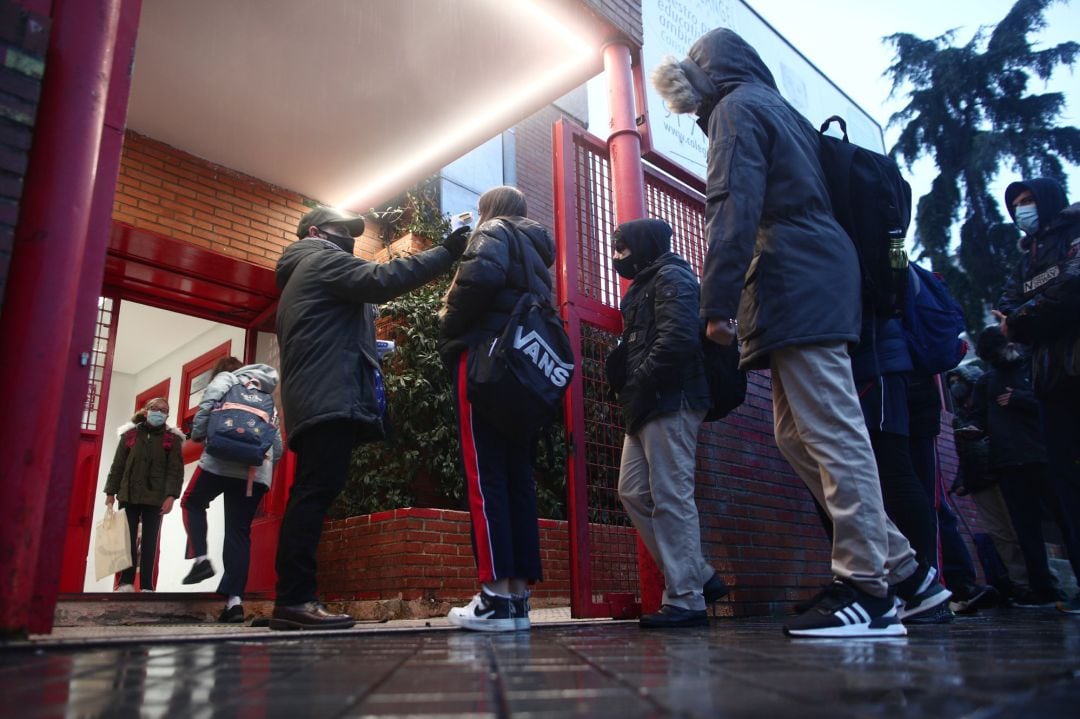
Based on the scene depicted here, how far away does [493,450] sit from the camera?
3.27m

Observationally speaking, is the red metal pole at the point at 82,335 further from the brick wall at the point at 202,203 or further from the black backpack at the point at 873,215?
the brick wall at the point at 202,203

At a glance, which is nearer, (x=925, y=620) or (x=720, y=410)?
(x=925, y=620)

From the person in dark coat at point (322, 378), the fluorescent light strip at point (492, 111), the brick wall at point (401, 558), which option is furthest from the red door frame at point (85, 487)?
the person in dark coat at point (322, 378)

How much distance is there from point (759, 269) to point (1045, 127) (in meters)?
20.9

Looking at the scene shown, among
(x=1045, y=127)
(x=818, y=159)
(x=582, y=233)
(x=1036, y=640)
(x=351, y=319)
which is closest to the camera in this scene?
(x=1036, y=640)

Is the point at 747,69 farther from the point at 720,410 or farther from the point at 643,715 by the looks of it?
the point at 643,715

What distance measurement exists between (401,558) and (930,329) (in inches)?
131

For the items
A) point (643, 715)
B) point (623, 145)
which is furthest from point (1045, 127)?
point (643, 715)

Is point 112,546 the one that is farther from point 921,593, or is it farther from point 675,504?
point 921,593

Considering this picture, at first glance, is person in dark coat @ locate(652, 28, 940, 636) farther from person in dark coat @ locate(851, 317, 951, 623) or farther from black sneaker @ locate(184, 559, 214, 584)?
black sneaker @ locate(184, 559, 214, 584)

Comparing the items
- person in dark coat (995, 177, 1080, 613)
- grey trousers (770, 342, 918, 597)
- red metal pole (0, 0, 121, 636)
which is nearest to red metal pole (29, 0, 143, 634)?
red metal pole (0, 0, 121, 636)

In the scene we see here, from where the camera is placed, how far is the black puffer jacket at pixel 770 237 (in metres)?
2.68

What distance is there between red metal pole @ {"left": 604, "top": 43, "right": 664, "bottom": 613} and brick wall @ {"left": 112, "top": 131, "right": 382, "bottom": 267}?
9.09 ft

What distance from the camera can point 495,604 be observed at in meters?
3.10
